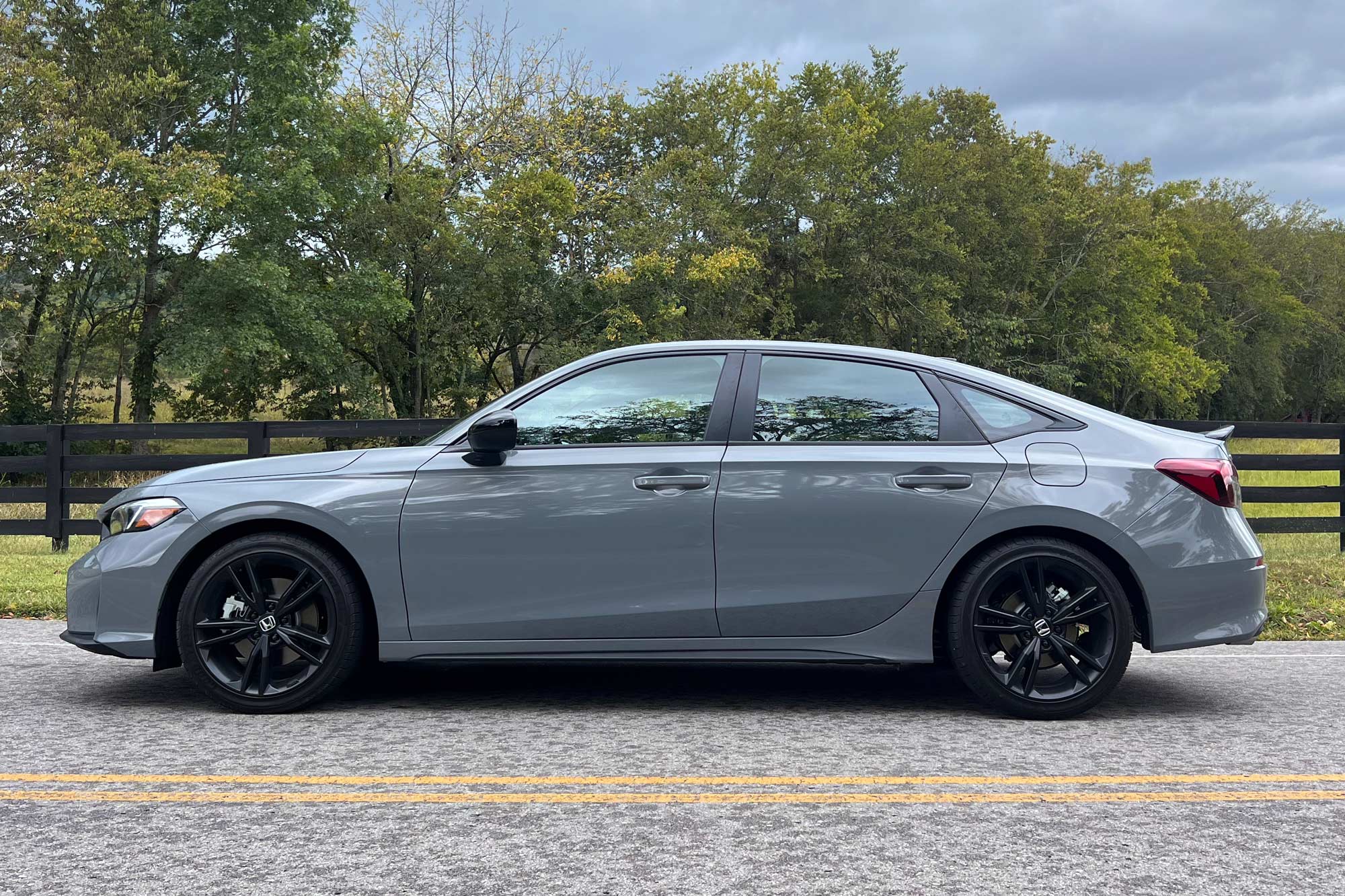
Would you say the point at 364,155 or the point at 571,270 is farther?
the point at 571,270

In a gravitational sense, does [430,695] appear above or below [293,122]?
below

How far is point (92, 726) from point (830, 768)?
3109 millimetres

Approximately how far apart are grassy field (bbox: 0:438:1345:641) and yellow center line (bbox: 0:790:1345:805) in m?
4.22

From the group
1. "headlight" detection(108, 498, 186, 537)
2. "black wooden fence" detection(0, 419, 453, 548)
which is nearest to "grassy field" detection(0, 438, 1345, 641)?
"black wooden fence" detection(0, 419, 453, 548)

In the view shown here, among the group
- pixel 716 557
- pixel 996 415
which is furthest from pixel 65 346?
pixel 996 415

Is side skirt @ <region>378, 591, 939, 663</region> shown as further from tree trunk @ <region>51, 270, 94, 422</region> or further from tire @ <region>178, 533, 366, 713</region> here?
tree trunk @ <region>51, 270, 94, 422</region>

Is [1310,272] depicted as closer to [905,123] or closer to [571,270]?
[905,123]

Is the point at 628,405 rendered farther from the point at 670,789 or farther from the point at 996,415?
the point at 670,789

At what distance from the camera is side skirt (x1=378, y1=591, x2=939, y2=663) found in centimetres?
513

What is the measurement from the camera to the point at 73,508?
A: 17.7 metres

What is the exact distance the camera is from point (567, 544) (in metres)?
5.14

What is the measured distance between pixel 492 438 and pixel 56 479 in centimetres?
906

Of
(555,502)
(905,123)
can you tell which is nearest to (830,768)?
(555,502)

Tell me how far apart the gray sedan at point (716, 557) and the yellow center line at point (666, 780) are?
2.96 feet
